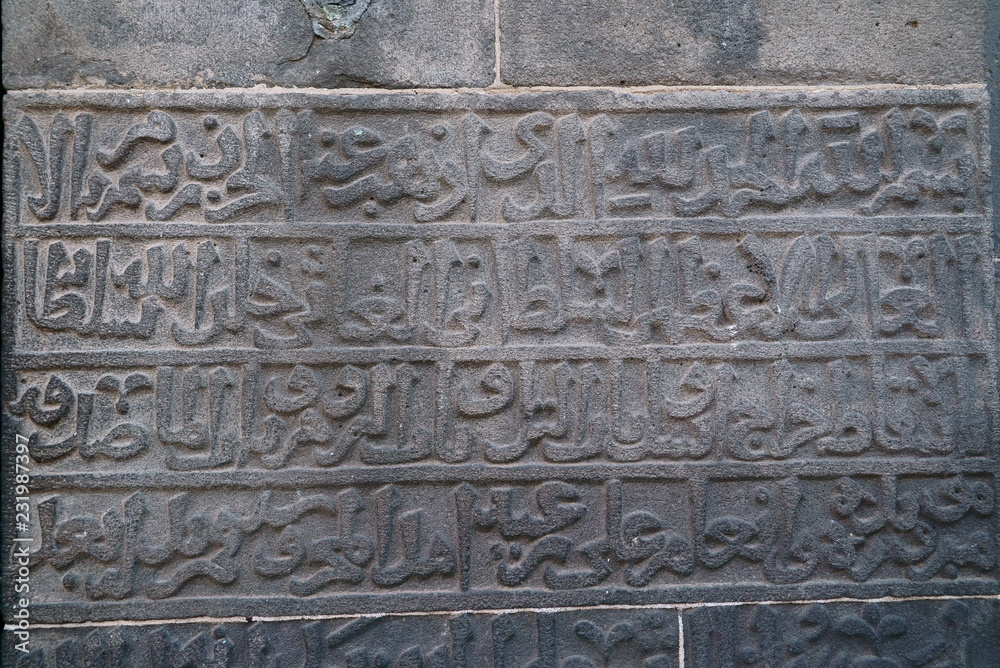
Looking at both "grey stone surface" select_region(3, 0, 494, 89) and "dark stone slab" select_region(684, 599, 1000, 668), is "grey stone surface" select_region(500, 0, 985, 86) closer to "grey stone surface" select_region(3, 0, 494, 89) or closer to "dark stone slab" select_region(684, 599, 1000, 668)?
"grey stone surface" select_region(3, 0, 494, 89)

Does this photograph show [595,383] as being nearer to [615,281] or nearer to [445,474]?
[615,281]

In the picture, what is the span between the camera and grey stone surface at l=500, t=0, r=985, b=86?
2271mm

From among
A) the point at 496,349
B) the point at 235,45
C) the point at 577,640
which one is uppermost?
the point at 235,45

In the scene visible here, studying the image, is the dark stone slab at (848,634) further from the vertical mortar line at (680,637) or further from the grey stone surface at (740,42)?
the grey stone surface at (740,42)

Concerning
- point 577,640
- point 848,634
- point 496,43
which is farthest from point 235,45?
point 848,634

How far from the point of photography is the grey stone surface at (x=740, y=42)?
227 centimetres

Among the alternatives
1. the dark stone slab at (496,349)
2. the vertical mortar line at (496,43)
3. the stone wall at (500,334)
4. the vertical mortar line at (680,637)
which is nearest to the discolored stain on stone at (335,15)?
the stone wall at (500,334)

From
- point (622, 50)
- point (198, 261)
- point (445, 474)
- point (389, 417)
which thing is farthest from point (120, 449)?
point (622, 50)

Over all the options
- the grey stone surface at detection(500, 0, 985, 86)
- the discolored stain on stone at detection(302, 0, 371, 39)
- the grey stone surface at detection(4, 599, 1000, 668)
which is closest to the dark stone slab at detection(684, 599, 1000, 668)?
the grey stone surface at detection(4, 599, 1000, 668)

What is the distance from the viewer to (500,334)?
223 centimetres

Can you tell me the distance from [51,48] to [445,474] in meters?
1.61

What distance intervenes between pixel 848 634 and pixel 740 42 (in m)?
1.71

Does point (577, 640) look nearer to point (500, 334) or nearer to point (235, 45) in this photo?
point (500, 334)

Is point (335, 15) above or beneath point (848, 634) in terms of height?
above
